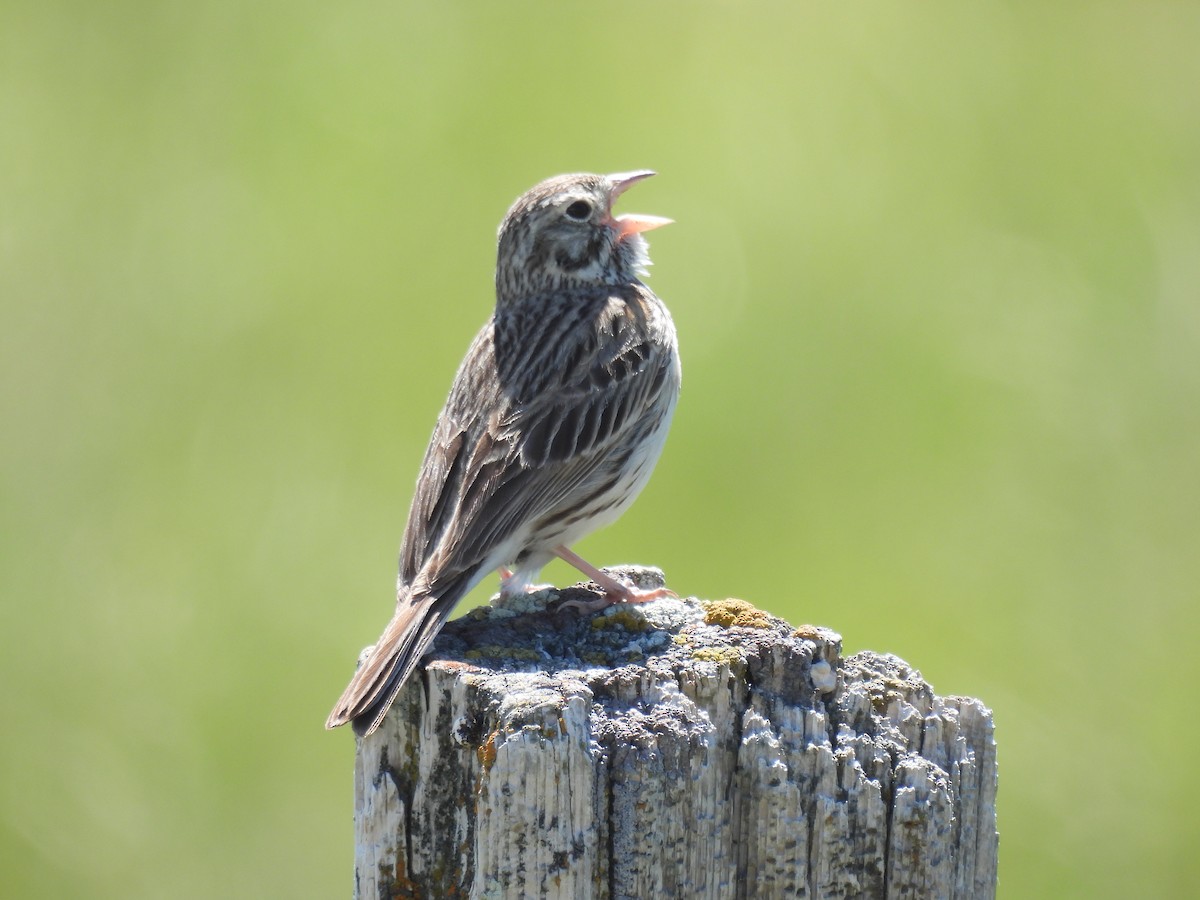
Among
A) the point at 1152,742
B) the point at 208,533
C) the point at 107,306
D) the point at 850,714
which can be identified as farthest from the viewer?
the point at 107,306

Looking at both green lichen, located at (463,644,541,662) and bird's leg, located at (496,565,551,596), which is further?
bird's leg, located at (496,565,551,596)

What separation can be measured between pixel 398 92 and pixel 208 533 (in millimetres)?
4881

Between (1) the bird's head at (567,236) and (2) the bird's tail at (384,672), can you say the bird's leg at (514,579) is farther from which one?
(1) the bird's head at (567,236)

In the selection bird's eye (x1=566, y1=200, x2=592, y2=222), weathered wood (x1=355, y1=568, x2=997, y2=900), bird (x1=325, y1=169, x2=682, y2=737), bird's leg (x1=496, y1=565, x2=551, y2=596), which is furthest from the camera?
bird's eye (x1=566, y1=200, x2=592, y2=222)

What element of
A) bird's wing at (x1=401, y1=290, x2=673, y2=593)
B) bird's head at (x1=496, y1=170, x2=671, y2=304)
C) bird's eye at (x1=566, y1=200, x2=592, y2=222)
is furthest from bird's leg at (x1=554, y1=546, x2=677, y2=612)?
bird's eye at (x1=566, y1=200, x2=592, y2=222)

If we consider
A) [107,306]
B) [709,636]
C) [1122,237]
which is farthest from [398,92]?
[709,636]

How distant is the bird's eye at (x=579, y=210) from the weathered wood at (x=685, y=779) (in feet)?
9.90

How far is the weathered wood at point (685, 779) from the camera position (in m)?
4.34

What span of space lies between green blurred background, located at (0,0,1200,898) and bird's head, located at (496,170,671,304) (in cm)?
337

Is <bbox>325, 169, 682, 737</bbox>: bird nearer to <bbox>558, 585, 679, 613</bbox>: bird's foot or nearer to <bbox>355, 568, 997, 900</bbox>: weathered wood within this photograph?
<bbox>558, 585, 679, 613</bbox>: bird's foot

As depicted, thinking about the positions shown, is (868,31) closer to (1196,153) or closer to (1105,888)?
(1196,153)

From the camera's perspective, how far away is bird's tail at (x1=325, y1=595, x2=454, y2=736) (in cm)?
483

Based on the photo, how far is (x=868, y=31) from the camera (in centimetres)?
1603

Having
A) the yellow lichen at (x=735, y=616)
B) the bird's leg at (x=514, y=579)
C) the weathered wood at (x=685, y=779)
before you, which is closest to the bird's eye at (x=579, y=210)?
the bird's leg at (x=514, y=579)
